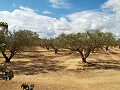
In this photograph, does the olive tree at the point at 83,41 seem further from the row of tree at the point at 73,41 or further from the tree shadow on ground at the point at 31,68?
the tree shadow on ground at the point at 31,68

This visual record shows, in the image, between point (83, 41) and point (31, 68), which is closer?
point (31, 68)

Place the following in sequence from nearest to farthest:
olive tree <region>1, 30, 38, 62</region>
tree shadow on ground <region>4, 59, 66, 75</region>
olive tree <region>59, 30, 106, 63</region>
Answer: tree shadow on ground <region>4, 59, 66, 75</region>, olive tree <region>59, 30, 106, 63</region>, olive tree <region>1, 30, 38, 62</region>

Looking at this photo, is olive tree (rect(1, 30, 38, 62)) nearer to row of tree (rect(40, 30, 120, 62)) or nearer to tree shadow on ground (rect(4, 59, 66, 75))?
tree shadow on ground (rect(4, 59, 66, 75))

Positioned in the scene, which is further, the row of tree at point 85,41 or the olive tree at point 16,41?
the olive tree at point 16,41

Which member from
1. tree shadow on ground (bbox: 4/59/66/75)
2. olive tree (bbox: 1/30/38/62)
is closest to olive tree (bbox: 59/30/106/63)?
tree shadow on ground (bbox: 4/59/66/75)

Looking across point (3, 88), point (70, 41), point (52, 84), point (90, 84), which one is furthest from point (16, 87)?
point (70, 41)

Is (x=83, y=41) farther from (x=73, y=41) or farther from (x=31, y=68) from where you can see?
(x=31, y=68)

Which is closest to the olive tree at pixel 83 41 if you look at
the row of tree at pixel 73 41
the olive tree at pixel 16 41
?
the row of tree at pixel 73 41

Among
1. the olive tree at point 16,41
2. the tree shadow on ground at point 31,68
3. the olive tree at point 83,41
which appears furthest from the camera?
the olive tree at point 16,41

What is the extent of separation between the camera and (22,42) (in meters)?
50.6

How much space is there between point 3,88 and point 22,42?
25.8 meters

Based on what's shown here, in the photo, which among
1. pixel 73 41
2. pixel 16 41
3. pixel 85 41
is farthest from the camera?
pixel 16 41

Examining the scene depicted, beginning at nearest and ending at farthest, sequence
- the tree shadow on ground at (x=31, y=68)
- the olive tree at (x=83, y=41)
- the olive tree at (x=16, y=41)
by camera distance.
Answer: the tree shadow on ground at (x=31, y=68) < the olive tree at (x=83, y=41) < the olive tree at (x=16, y=41)

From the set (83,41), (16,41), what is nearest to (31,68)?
(16,41)
